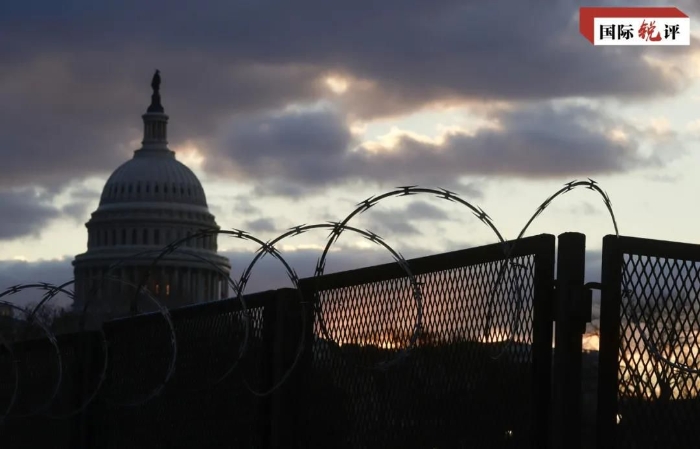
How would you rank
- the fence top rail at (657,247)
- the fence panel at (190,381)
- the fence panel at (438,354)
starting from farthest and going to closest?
the fence panel at (190,381)
the fence panel at (438,354)
the fence top rail at (657,247)

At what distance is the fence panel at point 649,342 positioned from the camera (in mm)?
9398

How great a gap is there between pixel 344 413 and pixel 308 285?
1157 mm

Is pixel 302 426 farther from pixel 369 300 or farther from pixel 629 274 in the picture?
pixel 629 274

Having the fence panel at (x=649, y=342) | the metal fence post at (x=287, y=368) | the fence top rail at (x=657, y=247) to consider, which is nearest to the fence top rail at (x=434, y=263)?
the metal fence post at (x=287, y=368)

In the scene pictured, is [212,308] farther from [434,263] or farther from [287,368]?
[434,263]

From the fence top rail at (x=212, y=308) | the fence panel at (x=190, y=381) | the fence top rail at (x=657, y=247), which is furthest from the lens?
the fence panel at (x=190, y=381)

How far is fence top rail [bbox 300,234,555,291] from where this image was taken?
9.94 meters

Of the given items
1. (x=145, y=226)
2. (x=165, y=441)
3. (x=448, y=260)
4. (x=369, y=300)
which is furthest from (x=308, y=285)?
(x=145, y=226)

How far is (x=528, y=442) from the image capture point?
31.8 feet

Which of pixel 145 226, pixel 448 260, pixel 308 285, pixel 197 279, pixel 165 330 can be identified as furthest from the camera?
pixel 145 226

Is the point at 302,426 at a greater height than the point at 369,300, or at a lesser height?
lesser

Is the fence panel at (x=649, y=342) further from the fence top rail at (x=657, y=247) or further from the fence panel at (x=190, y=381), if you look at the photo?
the fence panel at (x=190, y=381)

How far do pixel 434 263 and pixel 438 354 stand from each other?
644mm

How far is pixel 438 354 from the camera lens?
10852 mm
